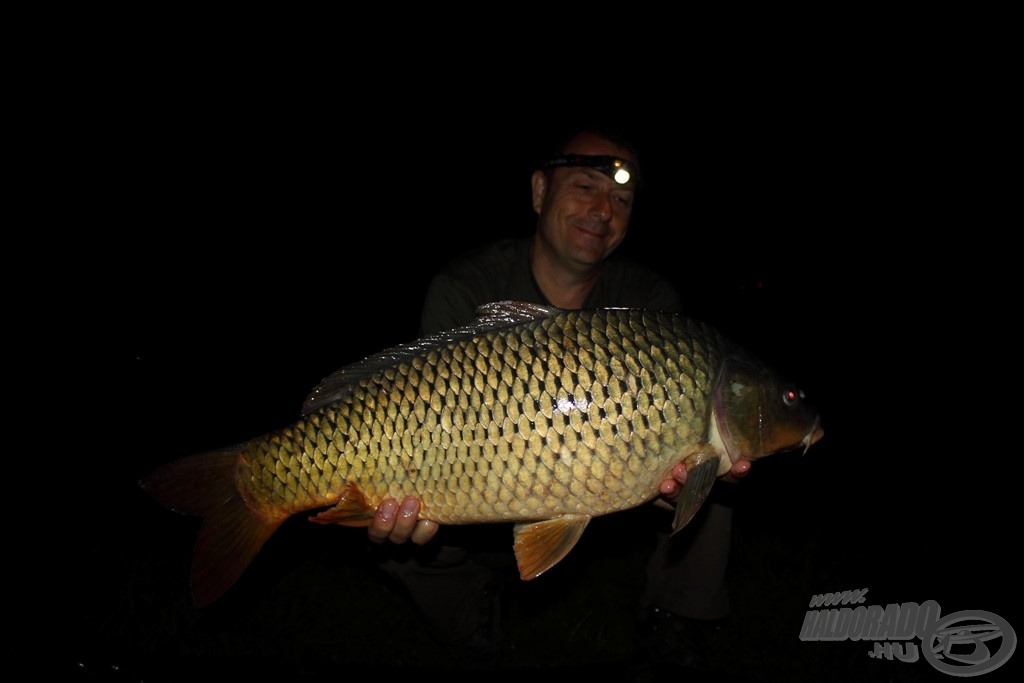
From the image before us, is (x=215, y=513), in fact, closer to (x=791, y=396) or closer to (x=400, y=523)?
(x=400, y=523)

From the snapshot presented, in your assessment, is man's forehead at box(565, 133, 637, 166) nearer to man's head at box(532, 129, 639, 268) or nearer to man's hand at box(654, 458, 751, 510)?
man's head at box(532, 129, 639, 268)

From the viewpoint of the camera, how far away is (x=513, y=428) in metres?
1.20

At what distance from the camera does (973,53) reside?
1167 centimetres

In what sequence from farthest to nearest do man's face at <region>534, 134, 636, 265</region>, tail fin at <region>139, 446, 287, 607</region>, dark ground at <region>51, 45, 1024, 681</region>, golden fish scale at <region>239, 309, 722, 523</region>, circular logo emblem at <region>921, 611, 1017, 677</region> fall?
dark ground at <region>51, 45, 1024, 681</region> → man's face at <region>534, 134, 636, 265</region> → circular logo emblem at <region>921, 611, 1017, 677</region> → tail fin at <region>139, 446, 287, 607</region> → golden fish scale at <region>239, 309, 722, 523</region>

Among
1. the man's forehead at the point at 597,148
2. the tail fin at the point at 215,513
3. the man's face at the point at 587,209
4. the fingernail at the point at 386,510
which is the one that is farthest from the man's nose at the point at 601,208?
the tail fin at the point at 215,513

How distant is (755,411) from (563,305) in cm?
82

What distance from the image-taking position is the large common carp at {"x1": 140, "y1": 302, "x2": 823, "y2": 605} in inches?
47.4

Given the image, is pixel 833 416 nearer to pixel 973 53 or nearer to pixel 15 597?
pixel 15 597

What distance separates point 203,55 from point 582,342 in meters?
13.4

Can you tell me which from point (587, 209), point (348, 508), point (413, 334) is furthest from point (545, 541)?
point (413, 334)

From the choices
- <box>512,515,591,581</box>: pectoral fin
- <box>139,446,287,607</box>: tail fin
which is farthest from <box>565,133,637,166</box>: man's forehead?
<box>139,446,287,607</box>: tail fin

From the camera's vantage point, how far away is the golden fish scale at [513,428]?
1.20 m

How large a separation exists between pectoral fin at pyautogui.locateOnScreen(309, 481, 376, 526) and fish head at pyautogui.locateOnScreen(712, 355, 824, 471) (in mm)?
733

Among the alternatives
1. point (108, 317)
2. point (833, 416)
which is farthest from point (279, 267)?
point (833, 416)
